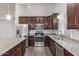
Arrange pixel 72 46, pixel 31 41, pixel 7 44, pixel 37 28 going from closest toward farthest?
pixel 72 46 → pixel 7 44 → pixel 31 41 → pixel 37 28

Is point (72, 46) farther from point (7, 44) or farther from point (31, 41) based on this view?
point (7, 44)

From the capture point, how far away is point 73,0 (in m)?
1.44

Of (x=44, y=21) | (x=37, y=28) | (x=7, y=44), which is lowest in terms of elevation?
(x=7, y=44)

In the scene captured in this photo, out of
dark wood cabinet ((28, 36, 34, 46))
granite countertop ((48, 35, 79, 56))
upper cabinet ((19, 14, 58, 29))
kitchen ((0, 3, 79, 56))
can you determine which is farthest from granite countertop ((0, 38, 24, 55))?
granite countertop ((48, 35, 79, 56))

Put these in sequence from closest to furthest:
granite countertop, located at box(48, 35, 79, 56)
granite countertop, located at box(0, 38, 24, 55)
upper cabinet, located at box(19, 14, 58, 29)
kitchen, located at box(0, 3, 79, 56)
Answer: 1. granite countertop, located at box(48, 35, 79, 56)
2. granite countertop, located at box(0, 38, 24, 55)
3. kitchen, located at box(0, 3, 79, 56)
4. upper cabinet, located at box(19, 14, 58, 29)

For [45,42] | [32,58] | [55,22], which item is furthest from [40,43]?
[32,58]

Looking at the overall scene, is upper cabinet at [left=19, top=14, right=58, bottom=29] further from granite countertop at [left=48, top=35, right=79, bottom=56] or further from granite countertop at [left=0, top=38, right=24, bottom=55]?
granite countertop at [left=0, top=38, right=24, bottom=55]

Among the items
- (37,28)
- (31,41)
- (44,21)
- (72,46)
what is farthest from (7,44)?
(72,46)

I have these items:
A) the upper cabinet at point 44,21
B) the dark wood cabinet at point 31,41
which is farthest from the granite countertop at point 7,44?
the upper cabinet at point 44,21

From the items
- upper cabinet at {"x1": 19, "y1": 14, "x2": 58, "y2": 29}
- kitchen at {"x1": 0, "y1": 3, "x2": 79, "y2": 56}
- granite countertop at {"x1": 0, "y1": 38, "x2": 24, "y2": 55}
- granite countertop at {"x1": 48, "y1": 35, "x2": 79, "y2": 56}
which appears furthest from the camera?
upper cabinet at {"x1": 19, "y1": 14, "x2": 58, "y2": 29}

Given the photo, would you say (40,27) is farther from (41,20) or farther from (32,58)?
(32,58)

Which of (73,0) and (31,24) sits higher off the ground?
(73,0)

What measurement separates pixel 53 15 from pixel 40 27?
0.44m

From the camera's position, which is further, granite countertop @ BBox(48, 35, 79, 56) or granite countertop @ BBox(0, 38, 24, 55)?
granite countertop @ BBox(0, 38, 24, 55)
